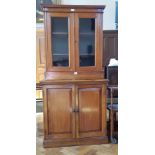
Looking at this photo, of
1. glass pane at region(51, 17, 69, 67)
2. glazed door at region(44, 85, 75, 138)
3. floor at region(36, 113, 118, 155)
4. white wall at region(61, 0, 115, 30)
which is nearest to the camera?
floor at region(36, 113, 118, 155)

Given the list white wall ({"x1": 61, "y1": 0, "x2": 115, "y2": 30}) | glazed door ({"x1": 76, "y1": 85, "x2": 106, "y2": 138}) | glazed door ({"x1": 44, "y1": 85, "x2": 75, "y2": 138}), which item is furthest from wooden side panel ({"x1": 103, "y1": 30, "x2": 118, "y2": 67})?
glazed door ({"x1": 44, "y1": 85, "x2": 75, "y2": 138})

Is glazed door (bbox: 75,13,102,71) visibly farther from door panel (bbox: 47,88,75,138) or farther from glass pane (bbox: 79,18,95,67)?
door panel (bbox: 47,88,75,138)

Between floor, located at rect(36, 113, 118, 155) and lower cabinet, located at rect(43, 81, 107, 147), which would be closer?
floor, located at rect(36, 113, 118, 155)

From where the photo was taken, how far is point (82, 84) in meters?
3.11

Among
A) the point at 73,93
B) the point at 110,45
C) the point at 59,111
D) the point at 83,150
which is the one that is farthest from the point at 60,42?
the point at 110,45

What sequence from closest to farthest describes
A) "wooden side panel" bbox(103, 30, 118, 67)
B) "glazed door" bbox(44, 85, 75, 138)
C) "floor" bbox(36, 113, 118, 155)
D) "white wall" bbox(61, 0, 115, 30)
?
"floor" bbox(36, 113, 118, 155)
"glazed door" bbox(44, 85, 75, 138)
"wooden side panel" bbox(103, 30, 118, 67)
"white wall" bbox(61, 0, 115, 30)

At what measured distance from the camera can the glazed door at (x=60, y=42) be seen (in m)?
3.14

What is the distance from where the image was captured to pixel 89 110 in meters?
3.17

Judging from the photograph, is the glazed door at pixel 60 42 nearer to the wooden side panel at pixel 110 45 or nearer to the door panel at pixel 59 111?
the door panel at pixel 59 111

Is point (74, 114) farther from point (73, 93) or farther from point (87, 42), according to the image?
point (87, 42)

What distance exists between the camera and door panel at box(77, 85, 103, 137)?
10.3 feet

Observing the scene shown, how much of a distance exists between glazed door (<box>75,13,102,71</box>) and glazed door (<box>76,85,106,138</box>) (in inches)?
11.9
